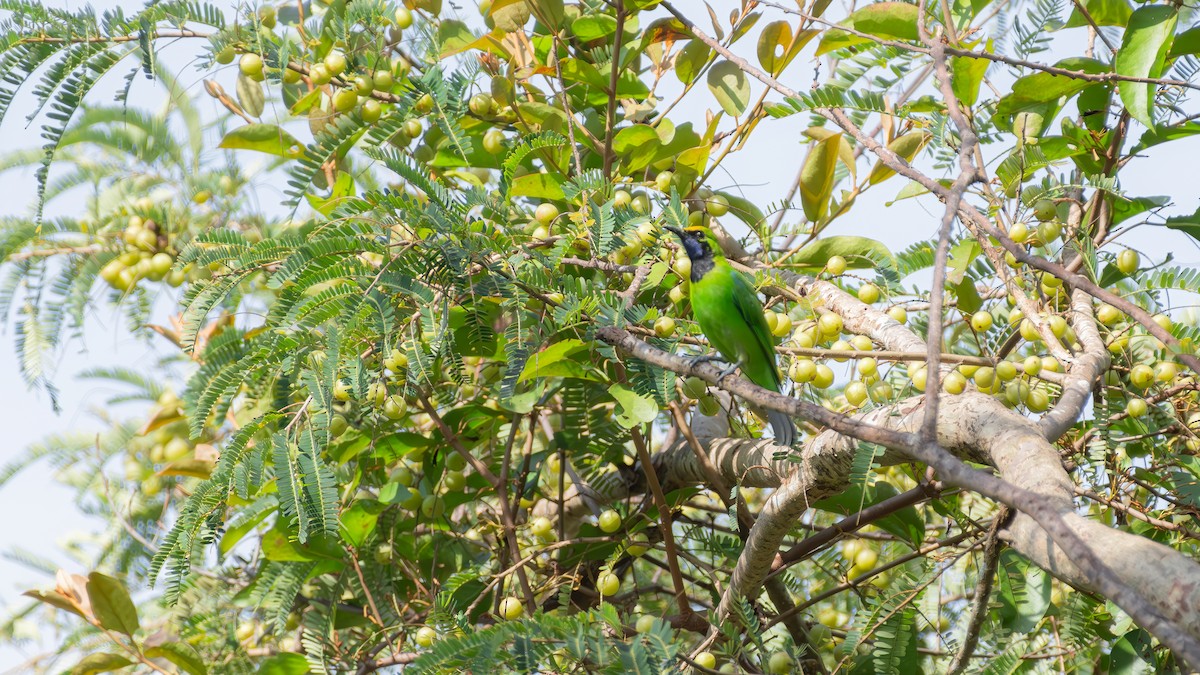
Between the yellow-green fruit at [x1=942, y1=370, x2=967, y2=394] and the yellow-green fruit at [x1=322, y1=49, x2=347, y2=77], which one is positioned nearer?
the yellow-green fruit at [x1=942, y1=370, x2=967, y2=394]

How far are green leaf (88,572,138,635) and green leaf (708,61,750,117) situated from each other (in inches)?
94.6

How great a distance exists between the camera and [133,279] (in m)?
3.50

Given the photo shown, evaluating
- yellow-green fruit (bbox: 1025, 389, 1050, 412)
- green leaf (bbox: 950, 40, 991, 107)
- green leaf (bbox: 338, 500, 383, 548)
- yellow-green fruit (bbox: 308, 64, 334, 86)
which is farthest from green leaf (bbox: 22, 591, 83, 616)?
green leaf (bbox: 950, 40, 991, 107)

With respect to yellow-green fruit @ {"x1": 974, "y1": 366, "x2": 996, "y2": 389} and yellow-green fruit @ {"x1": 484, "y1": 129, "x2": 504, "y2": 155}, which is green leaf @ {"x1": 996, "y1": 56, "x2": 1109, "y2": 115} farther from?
yellow-green fruit @ {"x1": 484, "y1": 129, "x2": 504, "y2": 155}

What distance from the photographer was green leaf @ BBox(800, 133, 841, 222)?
3090 millimetres

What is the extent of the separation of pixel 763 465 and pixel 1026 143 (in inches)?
46.9

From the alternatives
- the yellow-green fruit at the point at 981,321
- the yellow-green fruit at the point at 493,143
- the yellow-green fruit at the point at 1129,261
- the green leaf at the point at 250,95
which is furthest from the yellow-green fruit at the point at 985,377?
the green leaf at the point at 250,95

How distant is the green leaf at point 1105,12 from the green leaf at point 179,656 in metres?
3.28

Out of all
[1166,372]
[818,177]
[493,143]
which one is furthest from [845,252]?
[493,143]

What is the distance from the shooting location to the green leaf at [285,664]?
9.72 ft

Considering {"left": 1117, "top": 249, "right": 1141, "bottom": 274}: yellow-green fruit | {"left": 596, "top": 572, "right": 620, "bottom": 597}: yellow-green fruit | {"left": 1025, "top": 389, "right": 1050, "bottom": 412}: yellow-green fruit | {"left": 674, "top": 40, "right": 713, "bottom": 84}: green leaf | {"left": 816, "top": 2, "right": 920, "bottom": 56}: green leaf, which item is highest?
{"left": 674, "top": 40, "right": 713, "bottom": 84}: green leaf

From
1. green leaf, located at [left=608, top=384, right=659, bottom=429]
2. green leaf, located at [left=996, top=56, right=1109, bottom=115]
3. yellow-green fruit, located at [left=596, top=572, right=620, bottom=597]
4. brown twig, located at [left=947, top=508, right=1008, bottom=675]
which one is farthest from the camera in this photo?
yellow-green fruit, located at [left=596, top=572, right=620, bottom=597]

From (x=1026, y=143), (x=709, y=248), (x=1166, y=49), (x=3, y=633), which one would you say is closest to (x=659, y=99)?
(x=709, y=248)

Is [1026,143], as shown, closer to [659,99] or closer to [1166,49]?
[1166,49]
